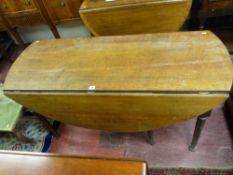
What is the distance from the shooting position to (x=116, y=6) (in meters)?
1.42

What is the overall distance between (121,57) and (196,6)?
102cm

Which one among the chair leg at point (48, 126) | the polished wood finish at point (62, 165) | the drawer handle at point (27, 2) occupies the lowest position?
the chair leg at point (48, 126)

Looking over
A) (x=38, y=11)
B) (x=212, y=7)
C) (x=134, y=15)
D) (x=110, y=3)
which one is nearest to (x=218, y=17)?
(x=212, y=7)

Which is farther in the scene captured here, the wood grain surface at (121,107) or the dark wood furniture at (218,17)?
the dark wood furniture at (218,17)

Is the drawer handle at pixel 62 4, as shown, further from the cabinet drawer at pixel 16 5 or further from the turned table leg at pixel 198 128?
the turned table leg at pixel 198 128

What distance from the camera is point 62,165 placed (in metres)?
0.70

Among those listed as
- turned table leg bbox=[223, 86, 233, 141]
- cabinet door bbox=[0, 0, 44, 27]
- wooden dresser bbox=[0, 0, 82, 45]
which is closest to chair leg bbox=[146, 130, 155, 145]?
turned table leg bbox=[223, 86, 233, 141]

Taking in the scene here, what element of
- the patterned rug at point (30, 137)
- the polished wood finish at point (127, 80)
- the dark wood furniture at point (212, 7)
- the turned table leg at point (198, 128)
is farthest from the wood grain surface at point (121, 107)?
the dark wood furniture at point (212, 7)

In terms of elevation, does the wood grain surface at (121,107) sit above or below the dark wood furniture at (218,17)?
above

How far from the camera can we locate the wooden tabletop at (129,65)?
942mm

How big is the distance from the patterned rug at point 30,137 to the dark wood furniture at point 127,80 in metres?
0.47

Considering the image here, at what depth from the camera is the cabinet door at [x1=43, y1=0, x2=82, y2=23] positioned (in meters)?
1.79

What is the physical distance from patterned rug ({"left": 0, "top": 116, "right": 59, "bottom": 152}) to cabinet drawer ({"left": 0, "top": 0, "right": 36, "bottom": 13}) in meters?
0.95

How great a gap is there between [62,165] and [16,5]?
65.6 inches
